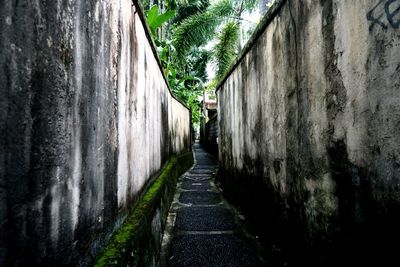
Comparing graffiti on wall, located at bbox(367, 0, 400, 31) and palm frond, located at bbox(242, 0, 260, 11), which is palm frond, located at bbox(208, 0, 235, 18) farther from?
graffiti on wall, located at bbox(367, 0, 400, 31)

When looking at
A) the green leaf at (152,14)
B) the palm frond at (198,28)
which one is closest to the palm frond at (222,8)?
the palm frond at (198,28)

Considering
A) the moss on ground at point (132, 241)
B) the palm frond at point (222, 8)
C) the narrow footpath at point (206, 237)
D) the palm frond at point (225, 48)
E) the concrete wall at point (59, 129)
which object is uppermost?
the palm frond at point (222, 8)

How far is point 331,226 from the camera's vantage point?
1.95 metres

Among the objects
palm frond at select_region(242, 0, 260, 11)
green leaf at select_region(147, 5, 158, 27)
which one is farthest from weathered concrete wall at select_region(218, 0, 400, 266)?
palm frond at select_region(242, 0, 260, 11)

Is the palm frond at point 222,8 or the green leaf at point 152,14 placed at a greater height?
the palm frond at point 222,8

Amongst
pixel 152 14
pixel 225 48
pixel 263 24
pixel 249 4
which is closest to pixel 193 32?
pixel 225 48

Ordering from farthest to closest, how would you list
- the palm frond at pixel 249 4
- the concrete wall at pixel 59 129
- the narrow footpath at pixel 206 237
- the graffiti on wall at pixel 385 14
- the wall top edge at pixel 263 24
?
the palm frond at pixel 249 4 < the narrow footpath at pixel 206 237 < the wall top edge at pixel 263 24 < the graffiti on wall at pixel 385 14 < the concrete wall at pixel 59 129

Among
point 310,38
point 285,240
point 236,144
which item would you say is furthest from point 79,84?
point 236,144

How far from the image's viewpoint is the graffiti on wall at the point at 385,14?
1.32 m

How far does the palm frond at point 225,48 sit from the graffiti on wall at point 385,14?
1346cm

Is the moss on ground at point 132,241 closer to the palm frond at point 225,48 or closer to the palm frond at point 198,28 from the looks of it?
the palm frond at point 225,48

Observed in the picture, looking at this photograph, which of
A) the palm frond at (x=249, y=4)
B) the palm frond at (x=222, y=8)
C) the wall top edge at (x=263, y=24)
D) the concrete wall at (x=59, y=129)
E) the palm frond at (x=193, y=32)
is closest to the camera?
the concrete wall at (x=59, y=129)

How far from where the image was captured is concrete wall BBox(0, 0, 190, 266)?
0.87 meters

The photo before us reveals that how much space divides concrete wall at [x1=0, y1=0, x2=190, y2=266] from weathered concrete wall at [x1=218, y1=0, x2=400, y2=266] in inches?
57.9
